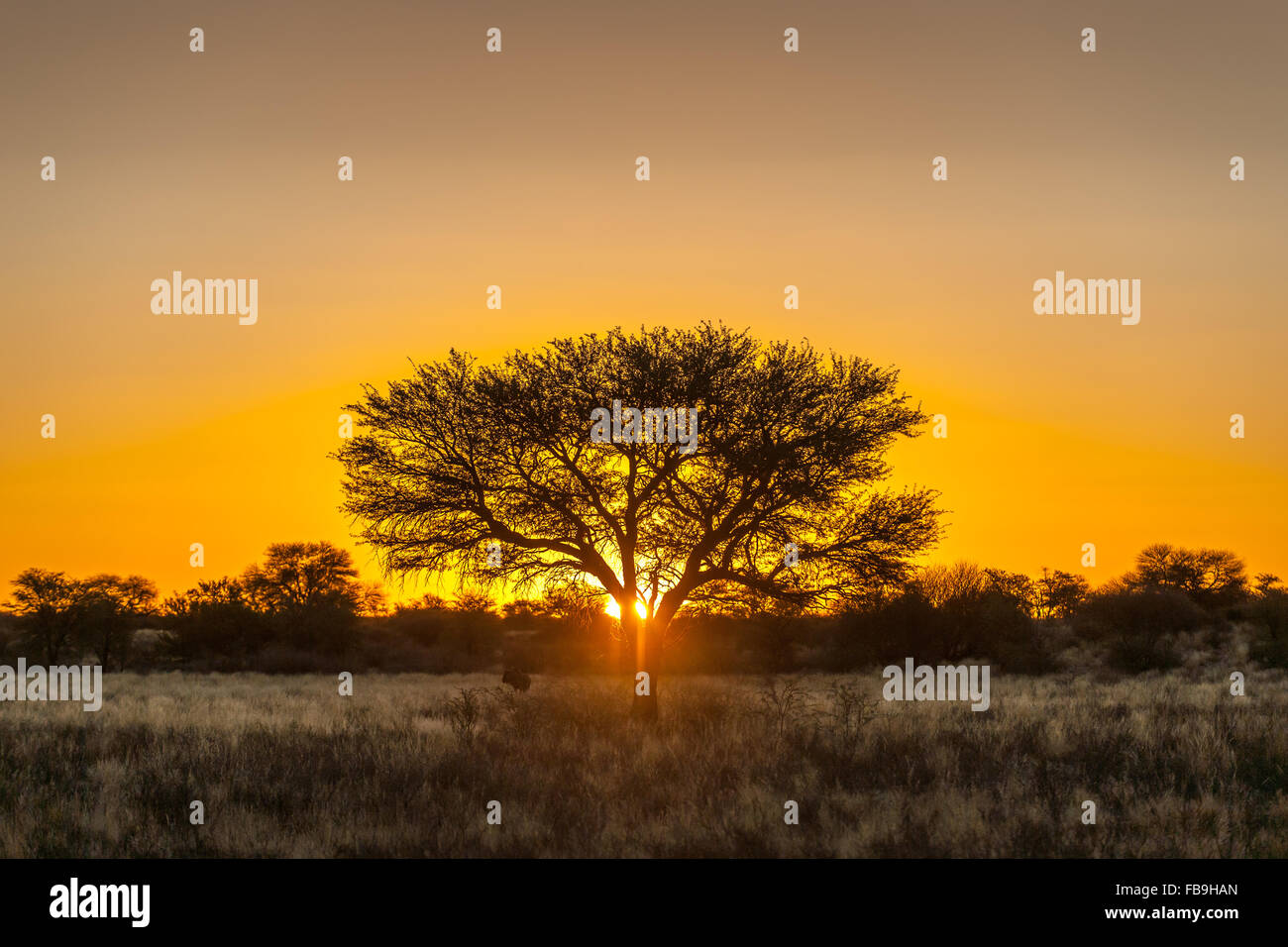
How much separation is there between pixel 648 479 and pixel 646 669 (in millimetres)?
4031

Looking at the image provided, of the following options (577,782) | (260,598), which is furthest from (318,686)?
(260,598)

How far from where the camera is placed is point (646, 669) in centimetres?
2078

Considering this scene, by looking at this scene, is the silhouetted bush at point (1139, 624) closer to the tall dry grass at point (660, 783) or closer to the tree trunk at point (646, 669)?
the tall dry grass at point (660, 783)

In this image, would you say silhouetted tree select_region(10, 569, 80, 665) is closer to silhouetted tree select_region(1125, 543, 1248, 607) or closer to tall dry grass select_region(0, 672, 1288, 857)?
tall dry grass select_region(0, 672, 1288, 857)

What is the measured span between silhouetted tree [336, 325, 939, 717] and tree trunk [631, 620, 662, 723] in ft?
0.22

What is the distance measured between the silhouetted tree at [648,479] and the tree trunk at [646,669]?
0.07m

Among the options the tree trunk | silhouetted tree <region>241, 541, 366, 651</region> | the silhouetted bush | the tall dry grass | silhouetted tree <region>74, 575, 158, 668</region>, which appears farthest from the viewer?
silhouetted tree <region>241, 541, 366, 651</region>

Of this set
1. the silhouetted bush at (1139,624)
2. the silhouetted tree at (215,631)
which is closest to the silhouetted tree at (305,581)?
the silhouetted tree at (215,631)

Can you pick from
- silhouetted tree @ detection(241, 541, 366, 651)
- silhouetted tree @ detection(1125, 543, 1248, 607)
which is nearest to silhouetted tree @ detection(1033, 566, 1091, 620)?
silhouetted tree @ detection(1125, 543, 1248, 607)

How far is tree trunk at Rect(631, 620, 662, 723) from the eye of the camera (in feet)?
66.2

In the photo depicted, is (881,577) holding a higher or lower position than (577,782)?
higher

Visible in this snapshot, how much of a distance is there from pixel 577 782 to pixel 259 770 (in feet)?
16.0

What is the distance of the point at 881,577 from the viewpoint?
840 inches
